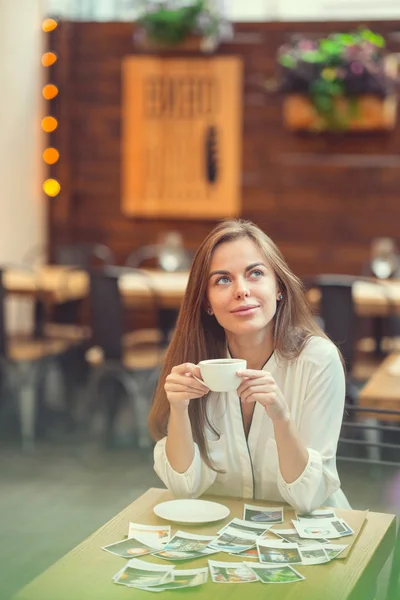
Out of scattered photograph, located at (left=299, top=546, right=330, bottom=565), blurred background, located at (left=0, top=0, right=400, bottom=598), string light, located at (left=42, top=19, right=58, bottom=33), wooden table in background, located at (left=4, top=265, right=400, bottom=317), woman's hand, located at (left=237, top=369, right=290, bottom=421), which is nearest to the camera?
scattered photograph, located at (left=299, top=546, right=330, bottom=565)

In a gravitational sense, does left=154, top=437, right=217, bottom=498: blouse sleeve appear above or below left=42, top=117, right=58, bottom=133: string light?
below

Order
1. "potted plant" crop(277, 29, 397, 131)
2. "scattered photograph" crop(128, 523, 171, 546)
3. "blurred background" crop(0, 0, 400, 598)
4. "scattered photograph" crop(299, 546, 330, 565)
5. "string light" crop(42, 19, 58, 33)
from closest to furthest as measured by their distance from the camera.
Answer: "scattered photograph" crop(299, 546, 330, 565) < "scattered photograph" crop(128, 523, 171, 546) < "potted plant" crop(277, 29, 397, 131) < "blurred background" crop(0, 0, 400, 598) < "string light" crop(42, 19, 58, 33)

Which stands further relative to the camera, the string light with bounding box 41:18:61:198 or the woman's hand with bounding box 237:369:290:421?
the string light with bounding box 41:18:61:198

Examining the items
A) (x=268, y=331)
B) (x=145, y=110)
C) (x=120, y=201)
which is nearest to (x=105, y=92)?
(x=145, y=110)

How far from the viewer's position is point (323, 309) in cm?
453

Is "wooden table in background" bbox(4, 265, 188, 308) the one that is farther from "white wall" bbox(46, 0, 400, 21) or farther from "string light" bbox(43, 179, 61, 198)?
"white wall" bbox(46, 0, 400, 21)

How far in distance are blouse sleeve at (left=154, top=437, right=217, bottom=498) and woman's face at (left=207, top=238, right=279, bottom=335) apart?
29 cm

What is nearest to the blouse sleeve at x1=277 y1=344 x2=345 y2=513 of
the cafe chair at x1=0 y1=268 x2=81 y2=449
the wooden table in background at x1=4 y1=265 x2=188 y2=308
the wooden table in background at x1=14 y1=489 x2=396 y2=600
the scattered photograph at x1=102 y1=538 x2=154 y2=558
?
the wooden table in background at x1=14 y1=489 x2=396 y2=600

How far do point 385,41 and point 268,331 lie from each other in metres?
5.43

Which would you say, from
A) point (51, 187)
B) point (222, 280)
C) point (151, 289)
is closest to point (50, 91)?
point (51, 187)

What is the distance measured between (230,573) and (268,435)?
0.55 meters

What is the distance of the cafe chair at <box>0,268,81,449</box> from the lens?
5047 millimetres

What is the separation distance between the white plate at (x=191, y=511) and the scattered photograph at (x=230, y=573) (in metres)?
0.19

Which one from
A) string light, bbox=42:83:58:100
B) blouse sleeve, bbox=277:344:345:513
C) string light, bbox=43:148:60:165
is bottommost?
blouse sleeve, bbox=277:344:345:513
